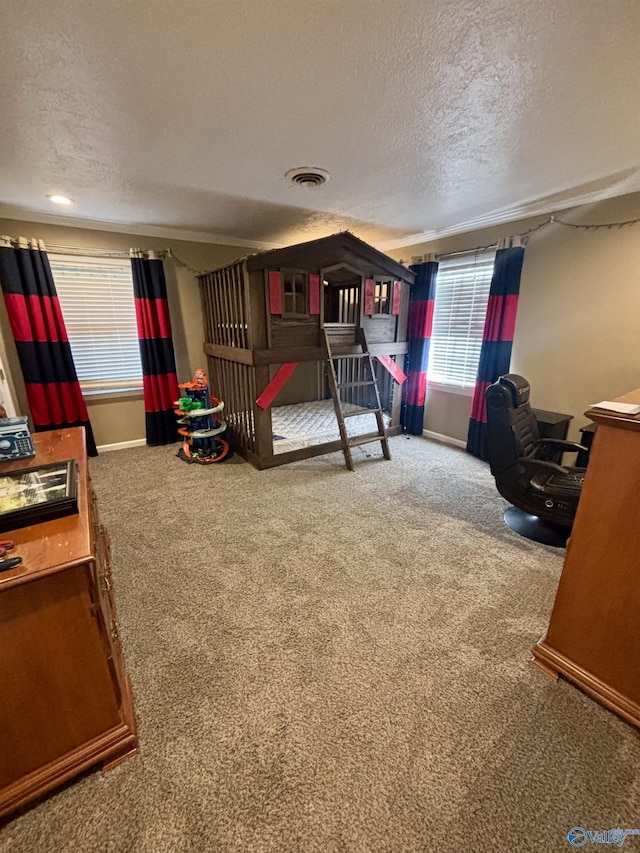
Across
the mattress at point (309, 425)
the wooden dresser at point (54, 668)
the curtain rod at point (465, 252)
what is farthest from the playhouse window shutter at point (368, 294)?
the wooden dresser at point (54, 668)

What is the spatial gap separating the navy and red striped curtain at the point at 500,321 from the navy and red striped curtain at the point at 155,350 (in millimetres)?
3313

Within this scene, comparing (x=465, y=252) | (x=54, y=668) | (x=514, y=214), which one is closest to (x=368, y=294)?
(x=465, y=252)

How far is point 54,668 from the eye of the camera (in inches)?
38.1

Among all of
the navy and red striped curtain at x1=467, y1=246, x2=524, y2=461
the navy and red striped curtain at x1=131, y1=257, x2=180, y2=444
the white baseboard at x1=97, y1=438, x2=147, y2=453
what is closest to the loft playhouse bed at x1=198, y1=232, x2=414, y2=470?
the navy and red striped curtain at x1=131, y1=257, x2=180, y2=444

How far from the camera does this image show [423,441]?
4.15 m

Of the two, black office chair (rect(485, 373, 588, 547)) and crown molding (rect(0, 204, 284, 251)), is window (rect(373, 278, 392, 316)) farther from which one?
black office chair (rect(485, 373, 588, 547))

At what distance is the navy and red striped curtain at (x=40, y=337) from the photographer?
303 centimetres

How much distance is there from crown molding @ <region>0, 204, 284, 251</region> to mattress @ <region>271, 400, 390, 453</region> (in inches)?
82.8

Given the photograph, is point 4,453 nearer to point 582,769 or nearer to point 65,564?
point 65,564

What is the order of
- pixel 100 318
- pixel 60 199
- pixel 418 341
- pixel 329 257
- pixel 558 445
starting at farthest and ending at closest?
pixel 418 341
pixel 100 318
pixel 329 257
pixel 60 199
pixel 558 445

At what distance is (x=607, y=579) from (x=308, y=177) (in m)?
2.64

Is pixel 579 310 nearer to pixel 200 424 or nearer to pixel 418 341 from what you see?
pixel 418 341

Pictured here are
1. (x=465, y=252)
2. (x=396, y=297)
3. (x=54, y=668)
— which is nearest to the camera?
(x=54, y=668)

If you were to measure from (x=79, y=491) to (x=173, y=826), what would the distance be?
105 cm
